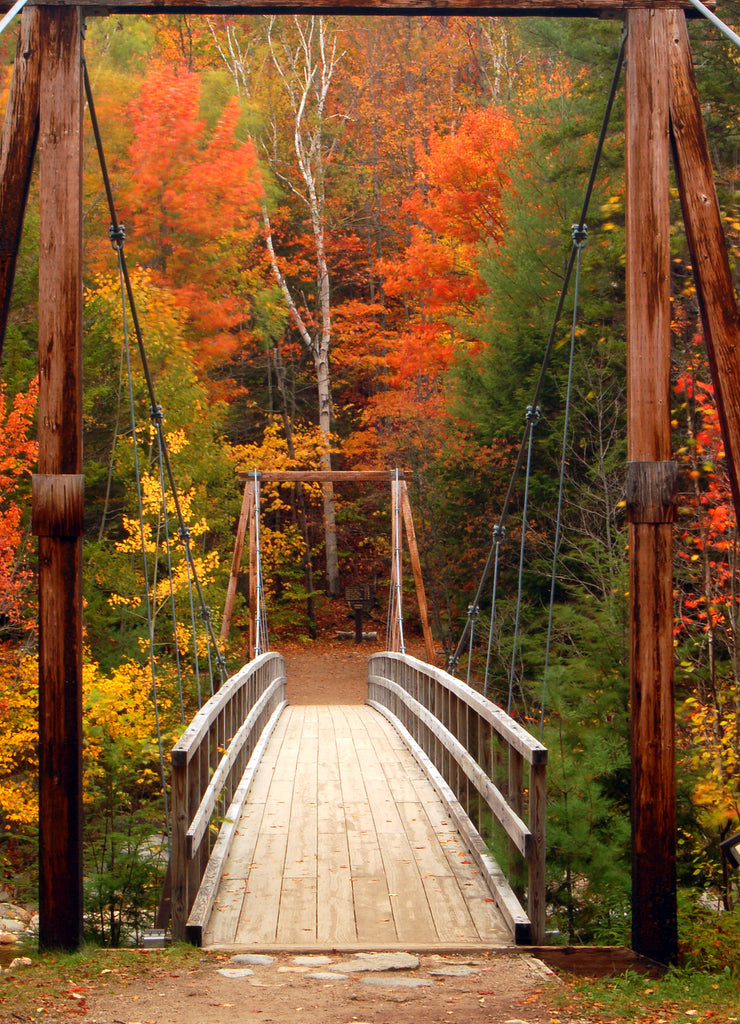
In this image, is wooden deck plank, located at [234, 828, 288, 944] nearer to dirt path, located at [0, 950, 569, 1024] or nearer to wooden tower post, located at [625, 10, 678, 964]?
dirt path, located at [0, 950, 569, 1024]

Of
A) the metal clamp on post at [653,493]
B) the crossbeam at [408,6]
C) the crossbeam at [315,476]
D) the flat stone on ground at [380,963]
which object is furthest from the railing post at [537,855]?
the crossbeam at [315,476]

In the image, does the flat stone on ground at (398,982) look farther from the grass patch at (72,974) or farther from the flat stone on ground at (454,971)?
the grass patch at (72,974)

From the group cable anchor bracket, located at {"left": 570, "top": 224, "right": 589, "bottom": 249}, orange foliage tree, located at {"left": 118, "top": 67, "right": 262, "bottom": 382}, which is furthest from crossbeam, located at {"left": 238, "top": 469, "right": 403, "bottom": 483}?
Result: cable anchor bracket, located at {"left": 570, "top": 224, "right": 589, "bottom": 249}

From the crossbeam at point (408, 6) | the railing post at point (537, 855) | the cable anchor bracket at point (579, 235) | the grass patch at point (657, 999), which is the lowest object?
the grass patch at point (657, 999)

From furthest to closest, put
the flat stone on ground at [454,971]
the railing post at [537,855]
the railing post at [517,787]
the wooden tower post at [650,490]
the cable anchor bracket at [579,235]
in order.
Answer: the cable anchor bracket at [579,235], the railing post at [517,787], the wooden tower post at [650,490], the railing post at [537,855], the flat stone on ground at [454,971]

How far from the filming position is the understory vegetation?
715cm

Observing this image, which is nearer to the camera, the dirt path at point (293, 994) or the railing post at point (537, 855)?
the dirt path at point (293, 994)

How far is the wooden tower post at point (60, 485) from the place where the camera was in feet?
14.6

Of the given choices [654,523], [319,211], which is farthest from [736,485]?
[319,211]

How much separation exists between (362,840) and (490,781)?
3.06ft

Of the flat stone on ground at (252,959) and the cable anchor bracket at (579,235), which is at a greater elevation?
the cable anchor bracket at (579,235)

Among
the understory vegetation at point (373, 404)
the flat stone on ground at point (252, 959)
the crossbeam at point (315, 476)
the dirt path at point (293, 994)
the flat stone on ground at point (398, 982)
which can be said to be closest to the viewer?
the dirt path at point (293, 994)

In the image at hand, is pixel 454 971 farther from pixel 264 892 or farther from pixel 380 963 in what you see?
pixel 264 892

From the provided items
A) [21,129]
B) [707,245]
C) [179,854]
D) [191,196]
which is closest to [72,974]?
[179,854]
